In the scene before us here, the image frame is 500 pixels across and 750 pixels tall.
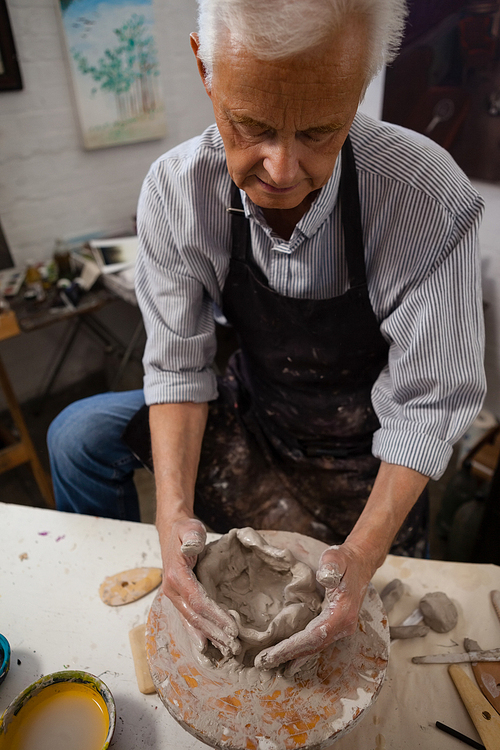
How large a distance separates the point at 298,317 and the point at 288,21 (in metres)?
0.65

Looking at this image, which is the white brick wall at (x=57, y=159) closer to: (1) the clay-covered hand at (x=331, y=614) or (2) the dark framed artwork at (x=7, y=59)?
(2) the dark framed artwork at (x=7, y=59)

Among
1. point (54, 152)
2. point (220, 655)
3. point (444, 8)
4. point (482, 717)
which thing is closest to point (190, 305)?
point (220, 655)

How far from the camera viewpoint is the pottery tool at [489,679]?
887mm

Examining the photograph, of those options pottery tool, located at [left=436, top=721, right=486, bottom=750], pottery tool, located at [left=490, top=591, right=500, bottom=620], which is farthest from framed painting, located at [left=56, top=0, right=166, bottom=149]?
pottery tool, located at [left=436, top=721, right=486, bottom=750]

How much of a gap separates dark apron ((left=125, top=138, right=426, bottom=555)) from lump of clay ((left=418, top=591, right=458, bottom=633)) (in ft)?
0.96

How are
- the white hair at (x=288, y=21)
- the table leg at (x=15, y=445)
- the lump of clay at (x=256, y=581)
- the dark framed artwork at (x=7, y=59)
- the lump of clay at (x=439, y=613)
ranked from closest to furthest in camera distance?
1. the white hair at (x=288, y=21)
2. the lump of clay at (x=256, y=581)
3. the lump of clay at (x=439, y=613)
4. the table leg at (x=15, y=445)
5. the dark framed artwork at (x=7, y=59)

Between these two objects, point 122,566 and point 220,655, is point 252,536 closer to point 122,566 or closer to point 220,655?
point 220,655

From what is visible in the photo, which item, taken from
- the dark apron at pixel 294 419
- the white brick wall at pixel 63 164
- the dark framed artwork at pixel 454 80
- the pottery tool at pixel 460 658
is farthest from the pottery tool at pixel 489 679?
the dark framed artwork at pixel 454 80

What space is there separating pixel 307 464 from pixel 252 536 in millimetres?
486

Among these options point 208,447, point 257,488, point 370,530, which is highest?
point 370,530

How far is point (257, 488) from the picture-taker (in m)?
1.41

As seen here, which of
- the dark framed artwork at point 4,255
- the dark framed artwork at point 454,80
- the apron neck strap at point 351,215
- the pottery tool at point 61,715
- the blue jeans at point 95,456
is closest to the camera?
the pottery tool at point 61,715

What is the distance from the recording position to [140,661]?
940 millimetres

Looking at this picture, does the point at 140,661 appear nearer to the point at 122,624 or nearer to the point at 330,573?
the point at 122,624
